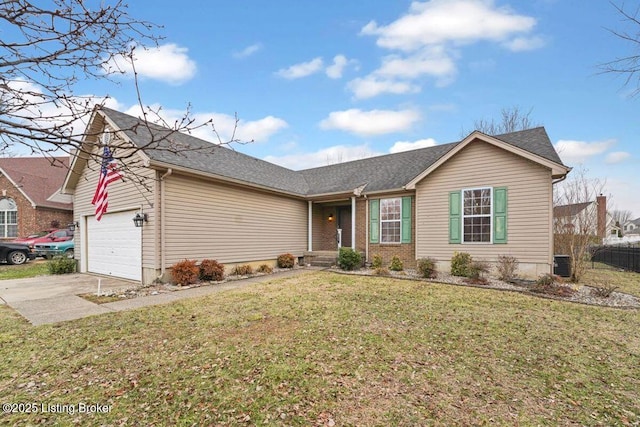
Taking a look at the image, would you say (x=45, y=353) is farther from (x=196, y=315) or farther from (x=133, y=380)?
(x=196, y=315)

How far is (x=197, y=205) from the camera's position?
9.61 meters

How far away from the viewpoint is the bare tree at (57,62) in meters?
2.07

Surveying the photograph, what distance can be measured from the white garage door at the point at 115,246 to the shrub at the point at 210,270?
6.21 feet

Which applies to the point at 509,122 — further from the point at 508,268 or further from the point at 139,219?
the point at 139,219

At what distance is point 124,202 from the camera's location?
9867 millimetres

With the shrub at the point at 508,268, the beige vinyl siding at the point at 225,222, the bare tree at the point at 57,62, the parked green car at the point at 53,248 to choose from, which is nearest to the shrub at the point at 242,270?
the beige vinyl siding at the point at 225,222

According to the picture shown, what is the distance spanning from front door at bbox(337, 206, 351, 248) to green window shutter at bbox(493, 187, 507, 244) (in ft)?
21.4

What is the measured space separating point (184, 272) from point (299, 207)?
668 centimetres

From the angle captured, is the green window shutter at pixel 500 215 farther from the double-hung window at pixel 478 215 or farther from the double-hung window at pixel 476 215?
the double-hung window at pixel 476 215

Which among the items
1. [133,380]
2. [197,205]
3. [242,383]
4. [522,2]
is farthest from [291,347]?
[522,2]

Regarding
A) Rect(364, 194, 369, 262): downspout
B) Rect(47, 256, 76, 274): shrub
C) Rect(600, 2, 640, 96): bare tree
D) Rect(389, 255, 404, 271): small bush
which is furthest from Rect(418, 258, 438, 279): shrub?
Rect(47, 256, 76, 274): shrub

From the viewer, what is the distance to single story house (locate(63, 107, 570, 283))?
8859 millimetres

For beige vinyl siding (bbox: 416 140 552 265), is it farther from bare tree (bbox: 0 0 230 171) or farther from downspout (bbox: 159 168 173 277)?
bare tree (bbox: 0 0 230 171)

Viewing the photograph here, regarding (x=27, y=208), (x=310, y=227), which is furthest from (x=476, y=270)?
(x=27, y=208)
